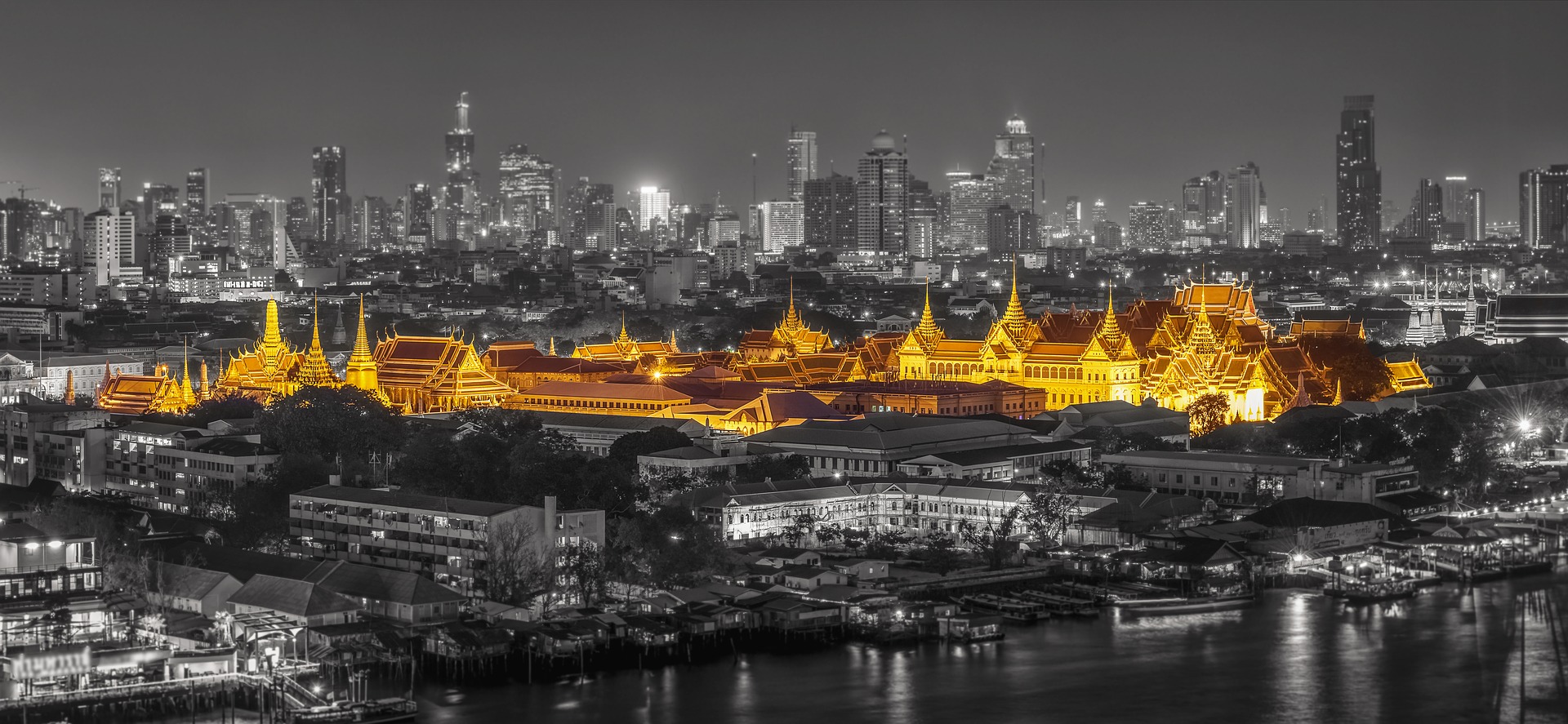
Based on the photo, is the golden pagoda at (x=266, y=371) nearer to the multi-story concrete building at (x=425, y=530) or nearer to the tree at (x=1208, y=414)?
the multi-story concrete building at (x=425, y=530)

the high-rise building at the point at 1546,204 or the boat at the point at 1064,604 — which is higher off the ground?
the high-rise building at the point at 1546,204

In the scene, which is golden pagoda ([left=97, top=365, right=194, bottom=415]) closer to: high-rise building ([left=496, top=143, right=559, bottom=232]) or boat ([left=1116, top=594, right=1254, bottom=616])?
boat ([left=1116, top=594, right=1254, bottom=616])

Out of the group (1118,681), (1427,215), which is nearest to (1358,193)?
(1427,215)

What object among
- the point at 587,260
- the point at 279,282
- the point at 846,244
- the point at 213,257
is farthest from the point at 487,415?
the point at 846,244

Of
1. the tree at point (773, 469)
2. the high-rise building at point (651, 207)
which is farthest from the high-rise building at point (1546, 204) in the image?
the tree at point (773, 469)

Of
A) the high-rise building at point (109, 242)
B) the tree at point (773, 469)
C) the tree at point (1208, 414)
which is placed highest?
the high-rise building at point (109, 242)

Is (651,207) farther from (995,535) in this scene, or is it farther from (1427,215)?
(995,535)
